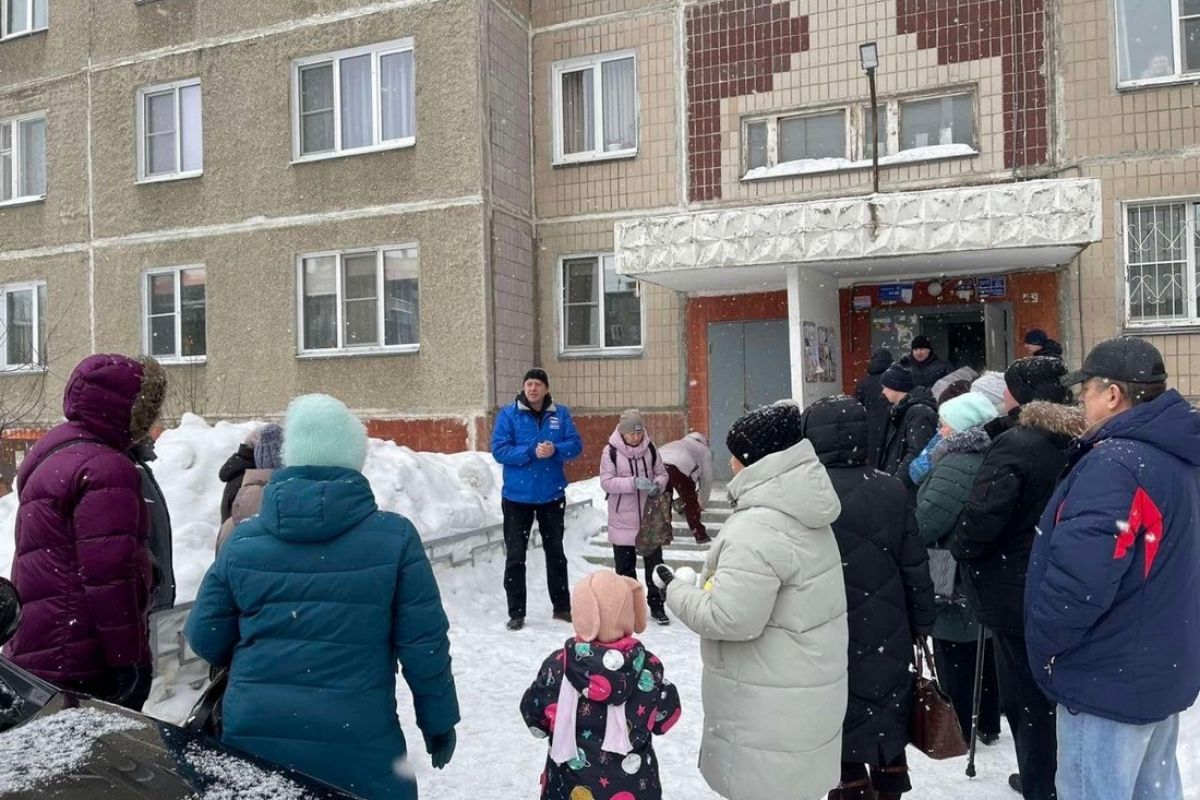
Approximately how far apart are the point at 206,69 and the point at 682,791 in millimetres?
13516

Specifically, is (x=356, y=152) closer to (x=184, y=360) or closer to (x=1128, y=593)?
(x=184, y=360)

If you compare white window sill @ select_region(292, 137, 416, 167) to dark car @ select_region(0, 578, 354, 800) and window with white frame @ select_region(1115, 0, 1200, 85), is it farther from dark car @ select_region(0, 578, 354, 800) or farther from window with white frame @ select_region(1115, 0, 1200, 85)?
dark car @ select_region(0, 578, 354, 800)

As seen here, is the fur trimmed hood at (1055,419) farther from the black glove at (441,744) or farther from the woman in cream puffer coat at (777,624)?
the black glove at (441,744)

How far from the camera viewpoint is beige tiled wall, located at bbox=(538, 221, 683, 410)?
12258 mm

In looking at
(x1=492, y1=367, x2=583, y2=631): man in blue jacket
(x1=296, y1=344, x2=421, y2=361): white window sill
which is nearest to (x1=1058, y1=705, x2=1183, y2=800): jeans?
(x1=492, y1=367, x2=583, y2=631): man in blue jacket

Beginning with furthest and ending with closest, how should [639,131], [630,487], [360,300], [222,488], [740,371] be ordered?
[360,300] < [639,131] < [740,371] < [222,488] < [630,487]

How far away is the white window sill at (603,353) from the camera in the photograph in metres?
12.5

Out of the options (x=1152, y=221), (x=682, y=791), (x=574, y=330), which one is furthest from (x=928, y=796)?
(x=574, y=330)

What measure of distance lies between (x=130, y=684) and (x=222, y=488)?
462cm

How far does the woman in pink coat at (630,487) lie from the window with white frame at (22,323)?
40.8 feet

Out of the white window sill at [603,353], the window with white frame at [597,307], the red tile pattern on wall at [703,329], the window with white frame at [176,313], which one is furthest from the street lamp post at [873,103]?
the window with white frame at [176,313]

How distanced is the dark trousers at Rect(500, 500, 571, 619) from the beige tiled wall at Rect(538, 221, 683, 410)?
5554 mm

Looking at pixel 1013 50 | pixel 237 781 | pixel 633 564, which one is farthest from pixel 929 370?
pixel 237 781

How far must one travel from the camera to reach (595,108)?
1285 cm
